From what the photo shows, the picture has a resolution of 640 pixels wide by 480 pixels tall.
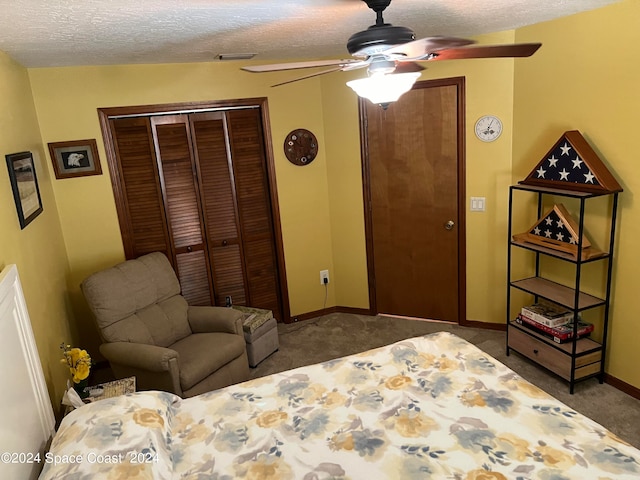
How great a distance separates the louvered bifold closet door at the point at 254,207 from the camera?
12.8 ft

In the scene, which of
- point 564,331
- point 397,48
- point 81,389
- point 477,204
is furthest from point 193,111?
point 564,331

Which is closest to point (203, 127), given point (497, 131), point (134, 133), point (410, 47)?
point (134, 133)

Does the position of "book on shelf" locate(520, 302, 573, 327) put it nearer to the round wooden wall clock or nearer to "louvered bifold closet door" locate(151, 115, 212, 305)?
the round wooden wall clock

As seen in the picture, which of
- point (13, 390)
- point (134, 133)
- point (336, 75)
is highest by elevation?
point (336, 75)

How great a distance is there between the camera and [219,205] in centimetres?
394

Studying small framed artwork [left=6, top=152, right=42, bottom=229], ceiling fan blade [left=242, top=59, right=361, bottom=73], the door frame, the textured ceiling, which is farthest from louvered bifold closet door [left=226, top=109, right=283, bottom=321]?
ceiling fan blade [left=242, top=59, right=361, bottom=73]

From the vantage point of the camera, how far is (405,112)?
379 centimetres

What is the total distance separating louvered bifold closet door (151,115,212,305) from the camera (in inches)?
145

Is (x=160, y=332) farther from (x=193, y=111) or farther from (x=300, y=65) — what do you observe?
(x=300, y=65)

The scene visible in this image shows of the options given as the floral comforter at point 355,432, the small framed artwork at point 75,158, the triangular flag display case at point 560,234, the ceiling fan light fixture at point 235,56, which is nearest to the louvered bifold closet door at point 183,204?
the small framed artwork at point 75,158

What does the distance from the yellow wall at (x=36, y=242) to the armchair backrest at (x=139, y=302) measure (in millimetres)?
252

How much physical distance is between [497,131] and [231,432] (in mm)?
2796

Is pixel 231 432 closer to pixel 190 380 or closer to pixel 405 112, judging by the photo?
pixel 190 380

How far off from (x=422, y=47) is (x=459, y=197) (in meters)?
2.32
